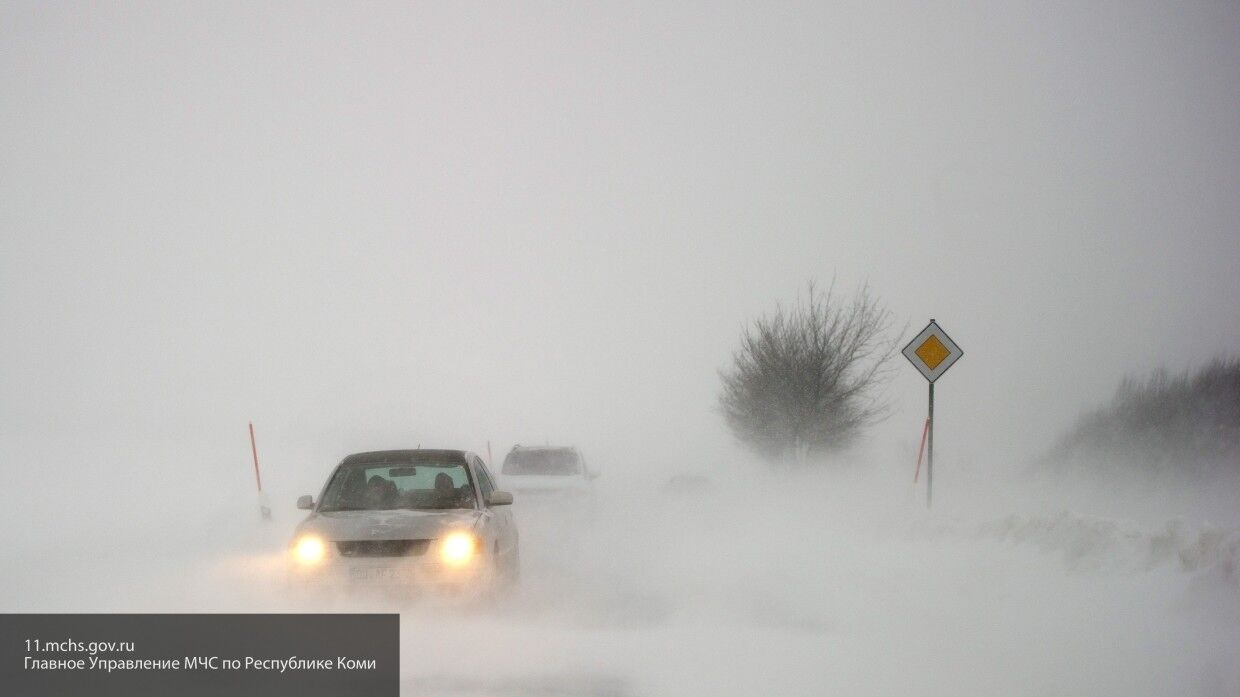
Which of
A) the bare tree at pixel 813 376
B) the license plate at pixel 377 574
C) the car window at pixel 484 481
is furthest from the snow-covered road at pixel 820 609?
the bare tree at pixel 813 376

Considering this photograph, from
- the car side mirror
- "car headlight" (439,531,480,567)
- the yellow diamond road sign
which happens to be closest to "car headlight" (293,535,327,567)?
"car headlight" (439,531,480,567)

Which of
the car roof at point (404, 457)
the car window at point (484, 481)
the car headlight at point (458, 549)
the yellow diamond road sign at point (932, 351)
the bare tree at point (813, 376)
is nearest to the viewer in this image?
the car headlight at point (458, 549)

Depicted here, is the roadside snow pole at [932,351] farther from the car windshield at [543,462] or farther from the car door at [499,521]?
the car windshield at [543,462]

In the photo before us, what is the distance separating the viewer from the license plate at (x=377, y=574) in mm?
8172

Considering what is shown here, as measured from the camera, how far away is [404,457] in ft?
32.4

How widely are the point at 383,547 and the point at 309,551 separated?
1.87 feet

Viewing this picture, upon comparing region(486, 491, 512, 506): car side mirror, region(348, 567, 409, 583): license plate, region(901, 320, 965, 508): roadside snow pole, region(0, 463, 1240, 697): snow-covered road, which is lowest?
region(0, 463, 1240, 697): snow-covered road

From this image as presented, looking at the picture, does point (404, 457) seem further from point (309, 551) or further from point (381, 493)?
point (309, 551)

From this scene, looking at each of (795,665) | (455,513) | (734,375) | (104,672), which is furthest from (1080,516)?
(734,375)

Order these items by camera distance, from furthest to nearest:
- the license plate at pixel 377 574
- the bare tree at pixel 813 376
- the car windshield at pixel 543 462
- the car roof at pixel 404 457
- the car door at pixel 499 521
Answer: the bare tree at pixel 813 376 < the car windshield at pixel 543 462 < the car roof at pixel 404 457 < the car door at pixel 499 521 < the license plate at pixel 377 574

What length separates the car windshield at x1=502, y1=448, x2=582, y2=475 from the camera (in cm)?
1856

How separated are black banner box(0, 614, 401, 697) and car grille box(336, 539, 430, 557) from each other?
990 millimetres

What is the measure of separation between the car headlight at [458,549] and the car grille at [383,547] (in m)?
0.14

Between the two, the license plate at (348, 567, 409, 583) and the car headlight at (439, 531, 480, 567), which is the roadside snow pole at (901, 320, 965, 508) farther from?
the license plate at (348, 567, 409, 583)
